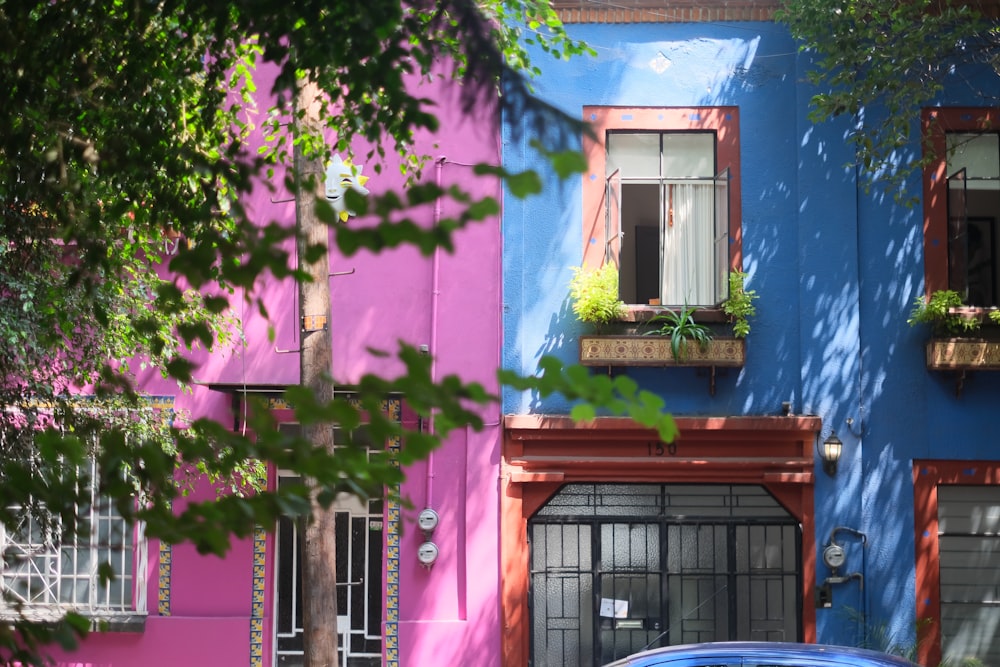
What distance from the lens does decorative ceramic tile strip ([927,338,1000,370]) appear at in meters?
12.6

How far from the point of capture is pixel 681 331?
12750 millimetres

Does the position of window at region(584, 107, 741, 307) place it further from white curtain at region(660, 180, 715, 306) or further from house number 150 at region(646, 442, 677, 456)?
house number 150 at region(646, 442, 677, 456)

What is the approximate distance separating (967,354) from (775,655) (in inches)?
228

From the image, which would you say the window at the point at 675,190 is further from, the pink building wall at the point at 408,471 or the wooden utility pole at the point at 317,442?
the wooden utility pole at the point at 317,442

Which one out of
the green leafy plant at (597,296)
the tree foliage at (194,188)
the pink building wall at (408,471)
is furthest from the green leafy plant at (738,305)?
the tree foliage at (194,188)

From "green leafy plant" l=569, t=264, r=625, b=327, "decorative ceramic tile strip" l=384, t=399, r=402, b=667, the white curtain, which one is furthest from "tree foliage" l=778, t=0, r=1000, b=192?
"decorative ceramic tile strip" l=384, t=399, r=402, b=667

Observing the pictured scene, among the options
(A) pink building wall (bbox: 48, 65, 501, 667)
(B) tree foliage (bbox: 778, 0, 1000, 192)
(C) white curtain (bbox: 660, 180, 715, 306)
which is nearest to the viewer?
(B) tree foliage (bbox: 778, 0, 1000, 192)

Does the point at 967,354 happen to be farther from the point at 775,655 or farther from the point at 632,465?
the point at 775,655

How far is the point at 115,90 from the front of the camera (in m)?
6.20

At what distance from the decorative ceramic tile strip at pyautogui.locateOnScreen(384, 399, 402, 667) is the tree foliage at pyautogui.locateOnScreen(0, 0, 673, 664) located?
164 inches

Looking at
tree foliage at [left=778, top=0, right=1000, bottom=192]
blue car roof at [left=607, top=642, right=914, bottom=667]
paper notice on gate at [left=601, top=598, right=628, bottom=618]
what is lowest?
paper notice on gate at [left=601, top=598, right=628, bottom=618]

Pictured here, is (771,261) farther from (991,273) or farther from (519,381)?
(519,381)

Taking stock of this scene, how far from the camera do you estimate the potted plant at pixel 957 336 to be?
41.3 ft

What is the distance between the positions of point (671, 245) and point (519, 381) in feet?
34.8
